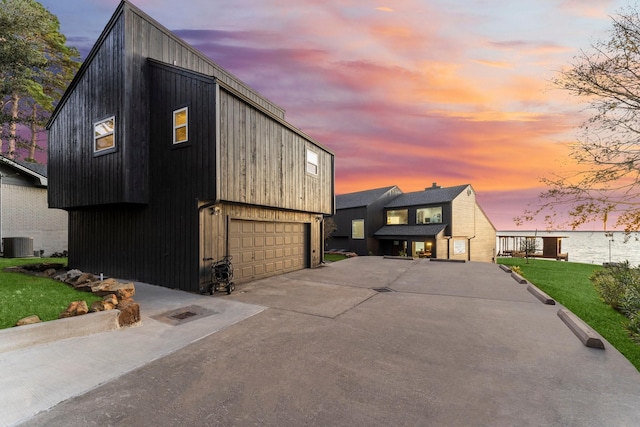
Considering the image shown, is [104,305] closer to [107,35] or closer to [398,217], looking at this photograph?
[107,35]

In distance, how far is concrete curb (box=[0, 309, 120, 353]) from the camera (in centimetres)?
388

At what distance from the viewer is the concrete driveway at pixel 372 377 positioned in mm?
2699

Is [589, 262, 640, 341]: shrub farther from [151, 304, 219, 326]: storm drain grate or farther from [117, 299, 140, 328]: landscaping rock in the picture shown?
[117, 299, 140, 328]: landscaping rock

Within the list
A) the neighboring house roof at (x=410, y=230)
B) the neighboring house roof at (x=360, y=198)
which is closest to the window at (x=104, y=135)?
the neighboring house roof at (x=360, y=198)

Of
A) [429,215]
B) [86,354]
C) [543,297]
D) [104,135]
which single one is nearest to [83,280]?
[86,354]

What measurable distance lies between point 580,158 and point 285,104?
15.2 meters

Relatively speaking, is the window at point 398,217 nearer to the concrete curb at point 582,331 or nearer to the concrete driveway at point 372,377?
the concrete driveway at point 372,377

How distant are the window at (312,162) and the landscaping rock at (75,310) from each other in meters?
10.2

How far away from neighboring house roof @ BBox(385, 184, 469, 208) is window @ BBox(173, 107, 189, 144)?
20.7 metres

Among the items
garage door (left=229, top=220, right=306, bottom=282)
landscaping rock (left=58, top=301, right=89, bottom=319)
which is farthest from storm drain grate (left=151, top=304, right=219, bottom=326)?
garage door (left=229, top=220, right=306, bottom=282)

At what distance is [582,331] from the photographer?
4879 mm

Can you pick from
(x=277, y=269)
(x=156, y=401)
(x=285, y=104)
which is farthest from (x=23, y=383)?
(x=285, y=104)

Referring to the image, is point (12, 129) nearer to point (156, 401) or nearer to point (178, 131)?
point (178, 131)

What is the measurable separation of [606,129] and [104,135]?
13727mm
